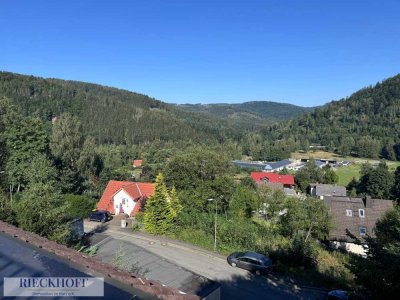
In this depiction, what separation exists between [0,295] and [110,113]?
171 metres

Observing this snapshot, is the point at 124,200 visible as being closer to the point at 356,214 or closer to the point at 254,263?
the point at 254,263

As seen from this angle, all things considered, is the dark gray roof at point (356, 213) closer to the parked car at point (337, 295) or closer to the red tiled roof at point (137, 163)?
the parked car at point (337, 295)

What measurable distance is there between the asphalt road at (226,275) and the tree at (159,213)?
3.45ft

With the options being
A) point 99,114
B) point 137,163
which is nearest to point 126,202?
point 137,163

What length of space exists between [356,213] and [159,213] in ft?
73.9

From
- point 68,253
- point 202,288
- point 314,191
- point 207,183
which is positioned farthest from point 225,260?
point 314,191

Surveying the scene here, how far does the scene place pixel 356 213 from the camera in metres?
37.7

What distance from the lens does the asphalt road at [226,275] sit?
18422mm

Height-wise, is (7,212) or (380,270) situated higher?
(7,212)

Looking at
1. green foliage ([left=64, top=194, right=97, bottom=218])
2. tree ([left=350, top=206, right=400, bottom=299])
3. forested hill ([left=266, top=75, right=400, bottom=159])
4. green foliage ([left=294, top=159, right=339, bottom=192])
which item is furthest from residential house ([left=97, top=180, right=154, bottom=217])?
forested hill ([left=266, top=75, right=400, bottom=159])

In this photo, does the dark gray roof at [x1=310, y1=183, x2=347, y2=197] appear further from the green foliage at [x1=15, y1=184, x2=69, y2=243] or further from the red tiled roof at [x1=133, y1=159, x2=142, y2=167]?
the green foliage at [x1=15, y1=184, x2=69, y2=243]

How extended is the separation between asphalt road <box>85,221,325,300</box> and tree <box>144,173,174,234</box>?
3.45 feet

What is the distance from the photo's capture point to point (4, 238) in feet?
15.5

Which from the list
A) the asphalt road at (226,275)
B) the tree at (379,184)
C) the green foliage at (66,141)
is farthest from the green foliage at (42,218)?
the tree at (379,184)
